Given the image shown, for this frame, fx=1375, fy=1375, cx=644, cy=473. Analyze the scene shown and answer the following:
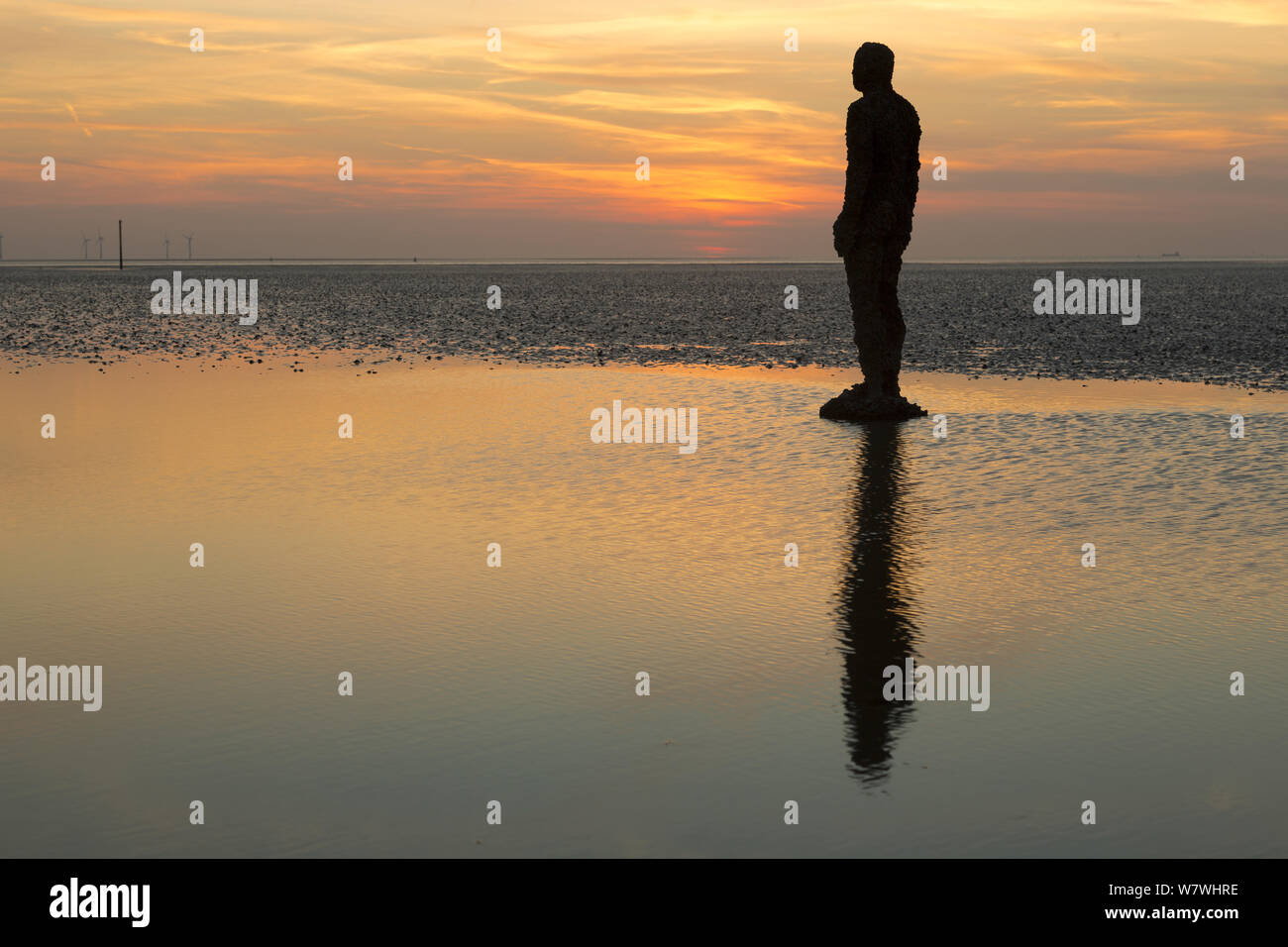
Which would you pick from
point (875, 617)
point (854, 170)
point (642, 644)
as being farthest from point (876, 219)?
point (642, 644)

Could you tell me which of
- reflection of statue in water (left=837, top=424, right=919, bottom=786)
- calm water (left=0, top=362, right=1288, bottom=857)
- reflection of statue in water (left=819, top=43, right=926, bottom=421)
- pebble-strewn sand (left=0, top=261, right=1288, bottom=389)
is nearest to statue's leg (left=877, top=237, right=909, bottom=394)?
reflection of statue in water (left=819, top=43, right=926, bottom=421)

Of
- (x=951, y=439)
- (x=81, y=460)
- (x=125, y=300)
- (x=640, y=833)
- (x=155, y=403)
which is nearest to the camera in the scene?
(x=640, y=833)

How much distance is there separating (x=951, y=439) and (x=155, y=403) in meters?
14.5

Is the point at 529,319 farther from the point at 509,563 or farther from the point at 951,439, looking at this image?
the point at 509,563

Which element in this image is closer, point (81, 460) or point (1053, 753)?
point (1053, 753)

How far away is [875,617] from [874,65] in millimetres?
15678

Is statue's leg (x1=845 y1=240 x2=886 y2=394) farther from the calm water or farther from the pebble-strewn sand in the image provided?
the pebble-strewn sand

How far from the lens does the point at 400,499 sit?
1582 centimetres

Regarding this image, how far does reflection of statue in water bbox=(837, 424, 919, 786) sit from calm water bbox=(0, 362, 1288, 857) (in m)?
0.04

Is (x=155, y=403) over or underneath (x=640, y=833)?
over

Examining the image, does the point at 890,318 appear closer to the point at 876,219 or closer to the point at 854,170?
the point at 876,219

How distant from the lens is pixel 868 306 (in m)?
24.4
